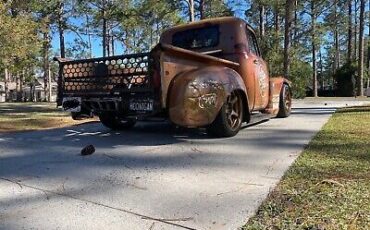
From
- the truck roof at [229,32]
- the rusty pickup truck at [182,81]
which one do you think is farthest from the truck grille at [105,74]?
the truck roof at [229,32]

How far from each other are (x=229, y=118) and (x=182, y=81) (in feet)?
4.13

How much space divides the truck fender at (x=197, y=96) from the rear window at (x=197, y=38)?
4.33 feet

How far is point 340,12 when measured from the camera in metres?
33.6

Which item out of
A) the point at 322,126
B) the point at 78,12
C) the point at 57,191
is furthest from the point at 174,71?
the point at 78,12

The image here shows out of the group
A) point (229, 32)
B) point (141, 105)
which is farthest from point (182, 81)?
point (229, 32)

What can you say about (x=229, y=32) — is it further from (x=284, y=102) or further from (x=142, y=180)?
(x=142, y=180)

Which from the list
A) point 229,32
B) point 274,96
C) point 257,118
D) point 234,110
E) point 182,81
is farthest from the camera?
point 274,96

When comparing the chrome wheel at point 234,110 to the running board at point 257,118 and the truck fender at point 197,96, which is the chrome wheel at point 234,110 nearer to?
the truck fender at point 197,96

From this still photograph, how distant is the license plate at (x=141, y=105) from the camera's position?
6106 millimetres

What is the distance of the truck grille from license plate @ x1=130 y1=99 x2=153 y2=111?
0.67 ft

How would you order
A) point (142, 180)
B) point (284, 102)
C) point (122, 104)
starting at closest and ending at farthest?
point (142, 180) → point (122, 104) → point (284, 102)

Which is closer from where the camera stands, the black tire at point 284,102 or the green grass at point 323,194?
Result: the green grass at point 323,194

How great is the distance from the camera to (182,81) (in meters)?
6.02

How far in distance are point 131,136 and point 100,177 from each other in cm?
296
